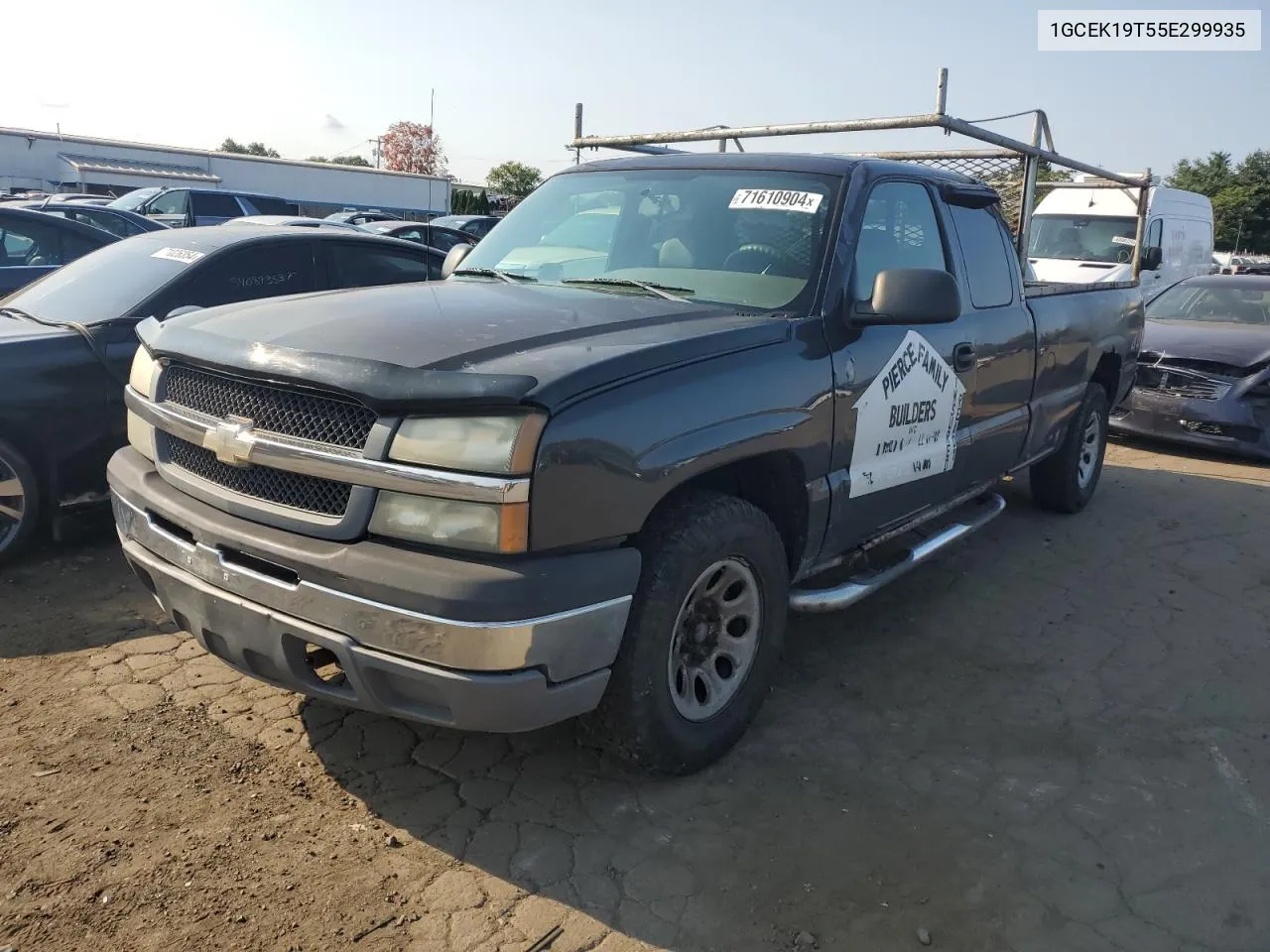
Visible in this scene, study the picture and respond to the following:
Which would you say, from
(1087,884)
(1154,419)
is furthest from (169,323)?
(1154,419)

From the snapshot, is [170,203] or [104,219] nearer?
[104,219]

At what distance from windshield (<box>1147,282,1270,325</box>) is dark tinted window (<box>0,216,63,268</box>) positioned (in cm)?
969

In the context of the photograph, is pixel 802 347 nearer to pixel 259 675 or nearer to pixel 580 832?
pixel 580 832

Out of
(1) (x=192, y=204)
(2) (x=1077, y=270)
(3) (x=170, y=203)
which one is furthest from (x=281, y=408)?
(3) (x=170, y=203)

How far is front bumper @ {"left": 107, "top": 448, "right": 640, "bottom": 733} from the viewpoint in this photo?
2322 millimetres

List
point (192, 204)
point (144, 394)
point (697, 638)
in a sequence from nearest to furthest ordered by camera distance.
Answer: point (697, 638)
point (144, 394)
point (192, 204)

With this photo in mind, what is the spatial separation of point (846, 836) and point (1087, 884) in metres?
0.64

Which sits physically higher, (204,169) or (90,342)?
(204,169)

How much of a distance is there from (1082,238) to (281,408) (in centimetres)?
1332

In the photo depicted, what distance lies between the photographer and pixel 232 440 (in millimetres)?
2668

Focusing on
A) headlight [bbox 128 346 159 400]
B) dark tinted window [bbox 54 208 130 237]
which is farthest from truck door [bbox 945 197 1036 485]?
dark tinted window [bbox 54 208 130 237]

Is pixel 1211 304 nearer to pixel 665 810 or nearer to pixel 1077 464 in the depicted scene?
pixel 1077 464

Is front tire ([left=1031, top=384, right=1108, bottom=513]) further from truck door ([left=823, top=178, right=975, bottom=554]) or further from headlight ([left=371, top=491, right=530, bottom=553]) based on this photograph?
headlight ([left=371, top=491, right=530, bottom=553])

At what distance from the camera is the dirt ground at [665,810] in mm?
2451
